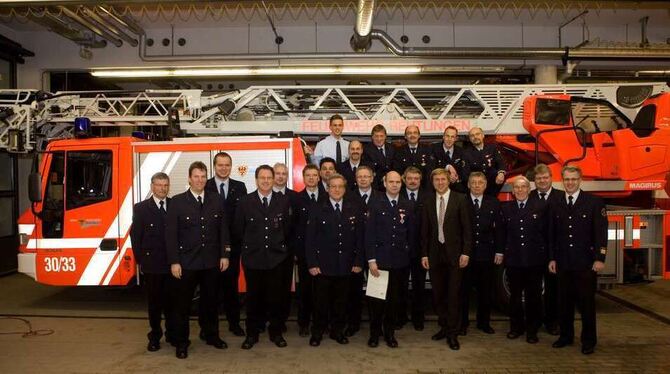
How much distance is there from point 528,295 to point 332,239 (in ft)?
7.32

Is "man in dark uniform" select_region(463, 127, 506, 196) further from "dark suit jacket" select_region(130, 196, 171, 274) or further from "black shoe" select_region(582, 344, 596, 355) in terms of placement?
"dark suit jacket" select_region(130, 196, 171, 274)

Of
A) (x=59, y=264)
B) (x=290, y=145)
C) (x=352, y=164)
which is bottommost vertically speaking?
(x=59, y=264)

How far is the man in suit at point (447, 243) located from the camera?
4.78m

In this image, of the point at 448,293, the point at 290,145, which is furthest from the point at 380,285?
the point at 290,145

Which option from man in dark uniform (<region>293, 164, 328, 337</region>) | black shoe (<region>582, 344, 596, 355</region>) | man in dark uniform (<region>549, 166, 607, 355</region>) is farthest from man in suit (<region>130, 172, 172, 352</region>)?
black shoe (<region>582, 344, 596, 355</region>)

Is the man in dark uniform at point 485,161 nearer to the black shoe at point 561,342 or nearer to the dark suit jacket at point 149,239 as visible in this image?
the black shoe at point 561,342

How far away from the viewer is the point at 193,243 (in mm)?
4574

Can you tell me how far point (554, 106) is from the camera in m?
6.38

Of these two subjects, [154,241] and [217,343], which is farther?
[217,343]

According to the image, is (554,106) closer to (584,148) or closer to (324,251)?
(584,148)

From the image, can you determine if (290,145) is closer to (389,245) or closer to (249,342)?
(389,245)

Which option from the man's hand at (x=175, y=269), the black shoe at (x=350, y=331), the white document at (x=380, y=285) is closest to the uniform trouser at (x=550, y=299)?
the white document at (x=380, y=285)

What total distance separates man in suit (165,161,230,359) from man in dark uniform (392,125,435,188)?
242cm

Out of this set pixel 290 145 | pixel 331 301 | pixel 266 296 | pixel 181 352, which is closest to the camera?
pixel 181 352
